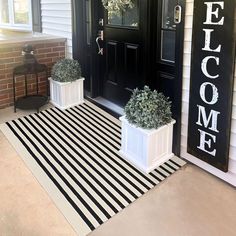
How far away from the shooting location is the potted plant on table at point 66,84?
3.79 meters

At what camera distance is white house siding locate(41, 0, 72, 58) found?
163 inches

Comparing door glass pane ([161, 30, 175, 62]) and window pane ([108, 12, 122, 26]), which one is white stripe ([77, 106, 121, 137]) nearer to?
door glass pane ([161, 30, 175, 62])

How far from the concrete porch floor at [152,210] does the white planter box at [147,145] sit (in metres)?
0.22

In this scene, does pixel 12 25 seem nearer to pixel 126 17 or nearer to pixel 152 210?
pixel 126 17

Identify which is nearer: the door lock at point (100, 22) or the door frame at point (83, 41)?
the door lock at point (100, 22)

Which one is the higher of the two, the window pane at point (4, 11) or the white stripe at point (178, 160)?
the window pane at point (4, 11)

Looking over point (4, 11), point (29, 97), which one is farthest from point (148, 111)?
point (4, 11)

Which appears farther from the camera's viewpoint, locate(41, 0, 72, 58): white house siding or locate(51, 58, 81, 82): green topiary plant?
locate(41, 0, 72, 58): white house siding

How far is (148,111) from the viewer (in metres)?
2.48

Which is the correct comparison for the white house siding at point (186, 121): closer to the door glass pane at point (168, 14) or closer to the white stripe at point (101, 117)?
the door glass pane at point (168, 14)

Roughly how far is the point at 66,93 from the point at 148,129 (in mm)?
1698

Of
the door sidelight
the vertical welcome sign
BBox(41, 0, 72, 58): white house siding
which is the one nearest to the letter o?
the vertical welcome sign

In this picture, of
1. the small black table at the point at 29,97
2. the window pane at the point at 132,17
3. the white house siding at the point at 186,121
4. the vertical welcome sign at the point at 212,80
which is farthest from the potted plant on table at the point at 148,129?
the small black table at the point at 29,97

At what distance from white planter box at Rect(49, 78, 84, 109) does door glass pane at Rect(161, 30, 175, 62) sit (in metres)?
1.37
